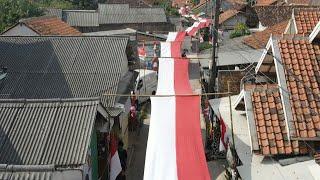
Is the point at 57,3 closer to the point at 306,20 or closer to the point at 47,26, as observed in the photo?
the point at 47,26

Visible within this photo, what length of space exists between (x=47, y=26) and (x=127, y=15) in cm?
1605

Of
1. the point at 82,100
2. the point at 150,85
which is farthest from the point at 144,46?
the point at 82,100

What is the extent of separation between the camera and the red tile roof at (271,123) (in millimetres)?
10780

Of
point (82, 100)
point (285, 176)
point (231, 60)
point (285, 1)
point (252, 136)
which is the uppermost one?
point (285, 1)

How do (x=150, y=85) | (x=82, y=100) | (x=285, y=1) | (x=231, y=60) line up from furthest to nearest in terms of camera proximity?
1. (x=285, y=1)
2. (x=150, y=85)
3. (x=231, y=60)
4. (x=82, y=100)

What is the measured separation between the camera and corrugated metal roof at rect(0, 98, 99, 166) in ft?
34.0

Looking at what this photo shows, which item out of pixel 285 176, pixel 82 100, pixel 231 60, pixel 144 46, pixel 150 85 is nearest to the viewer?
pixel 285 176

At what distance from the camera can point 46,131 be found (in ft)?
36.2

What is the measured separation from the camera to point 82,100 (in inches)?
471

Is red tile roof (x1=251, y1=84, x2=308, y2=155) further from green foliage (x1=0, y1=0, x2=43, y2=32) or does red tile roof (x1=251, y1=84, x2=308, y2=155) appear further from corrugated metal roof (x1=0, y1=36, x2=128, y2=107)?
green foliage (x1=0, y1=0, x2=43, y2=32)

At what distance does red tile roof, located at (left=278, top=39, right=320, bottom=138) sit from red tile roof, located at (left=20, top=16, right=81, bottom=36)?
19.5 m

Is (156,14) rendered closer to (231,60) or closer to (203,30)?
(203,30)

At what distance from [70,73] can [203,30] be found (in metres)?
30.4

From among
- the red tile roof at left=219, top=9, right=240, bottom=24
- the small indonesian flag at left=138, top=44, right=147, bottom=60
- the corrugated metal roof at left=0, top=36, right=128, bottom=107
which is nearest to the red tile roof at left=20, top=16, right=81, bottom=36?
the small indonesian flag at left=138, top=44, right=147, bottom=60
